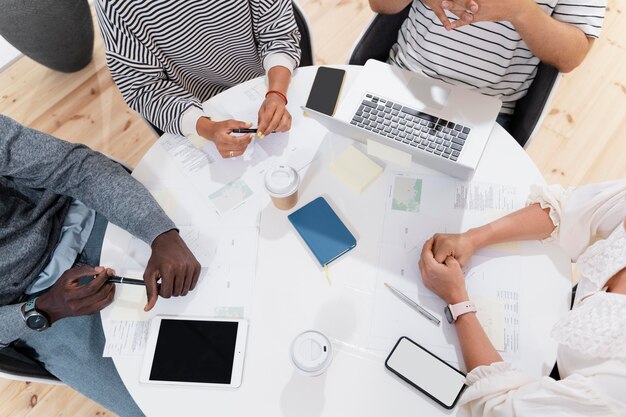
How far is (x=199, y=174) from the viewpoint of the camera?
126cm

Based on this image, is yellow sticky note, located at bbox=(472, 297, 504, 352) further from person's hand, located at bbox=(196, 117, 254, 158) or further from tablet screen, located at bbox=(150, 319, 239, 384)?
person's hand, located at bbox=(196, 117, 254, 158)

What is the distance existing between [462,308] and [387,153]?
40cm

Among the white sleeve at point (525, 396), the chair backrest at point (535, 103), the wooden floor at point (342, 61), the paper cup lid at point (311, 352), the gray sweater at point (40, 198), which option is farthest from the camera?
the wooden floor at point (342, 61)

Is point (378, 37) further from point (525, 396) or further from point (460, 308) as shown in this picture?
point (525, 396)

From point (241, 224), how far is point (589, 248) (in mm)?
791

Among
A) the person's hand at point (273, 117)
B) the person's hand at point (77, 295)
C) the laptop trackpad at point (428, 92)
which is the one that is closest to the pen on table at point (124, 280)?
the person's hand at point (77, 295)

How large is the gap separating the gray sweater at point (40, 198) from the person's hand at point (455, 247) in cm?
63

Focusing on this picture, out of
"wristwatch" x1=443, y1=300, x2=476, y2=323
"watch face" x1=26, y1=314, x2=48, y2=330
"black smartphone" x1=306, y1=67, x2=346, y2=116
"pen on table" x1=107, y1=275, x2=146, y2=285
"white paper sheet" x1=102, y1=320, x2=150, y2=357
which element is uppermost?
"black smartphone" x1=306, y1=67, x2=346, y2=116

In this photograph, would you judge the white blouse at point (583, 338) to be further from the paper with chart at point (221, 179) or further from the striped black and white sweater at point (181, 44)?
the striped black and white sweater at point (181, 44)

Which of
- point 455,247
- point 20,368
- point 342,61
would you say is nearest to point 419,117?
point 455,247

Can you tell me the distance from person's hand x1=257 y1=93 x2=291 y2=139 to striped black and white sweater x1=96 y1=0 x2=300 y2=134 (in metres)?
0.16

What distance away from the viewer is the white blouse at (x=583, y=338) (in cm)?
83

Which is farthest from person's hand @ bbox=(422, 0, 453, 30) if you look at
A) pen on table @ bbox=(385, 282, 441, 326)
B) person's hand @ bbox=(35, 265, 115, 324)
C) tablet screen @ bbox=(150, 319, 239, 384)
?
person's hand @ bbox=(35, 265, 115, 324)

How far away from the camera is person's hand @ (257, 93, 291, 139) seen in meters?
1.24
